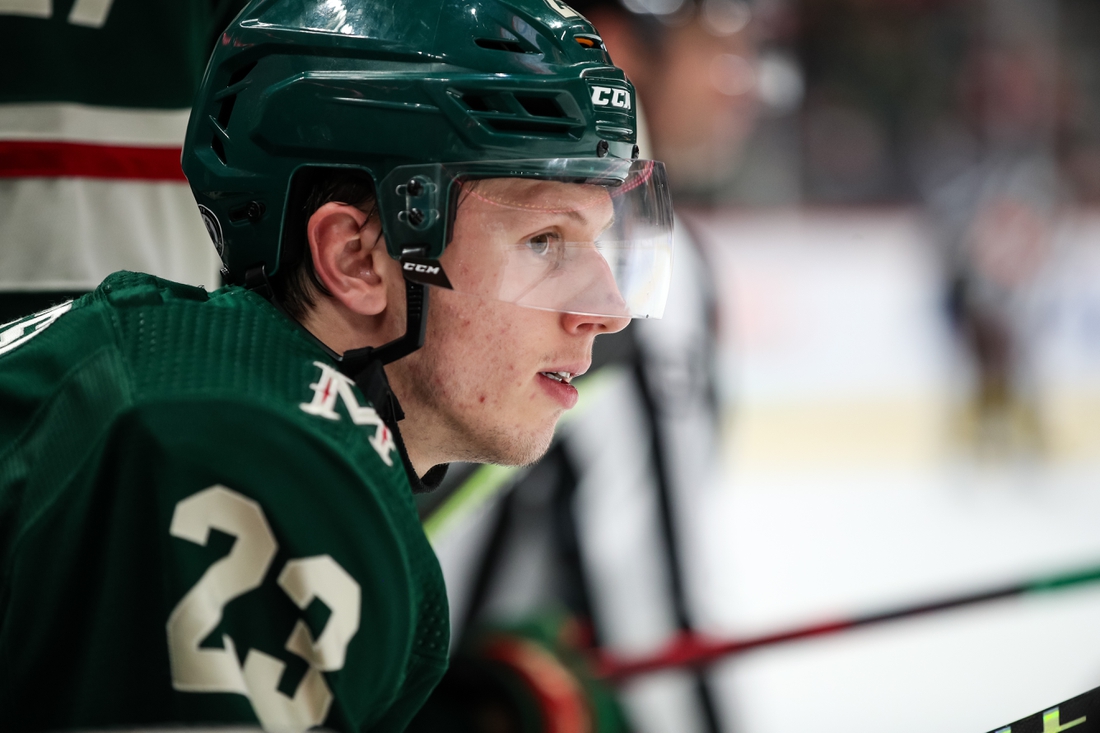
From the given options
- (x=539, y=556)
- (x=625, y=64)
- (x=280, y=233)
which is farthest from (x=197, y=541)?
(x=625, y=64)

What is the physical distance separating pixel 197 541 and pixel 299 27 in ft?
1.87

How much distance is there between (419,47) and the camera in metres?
1.07

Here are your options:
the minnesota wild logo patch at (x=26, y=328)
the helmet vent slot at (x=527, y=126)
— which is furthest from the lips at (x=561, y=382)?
the minnesota wild logo patch at (x=26, y=328)

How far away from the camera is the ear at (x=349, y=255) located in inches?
44.1

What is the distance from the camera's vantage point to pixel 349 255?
113 cm

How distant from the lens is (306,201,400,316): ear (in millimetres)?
1120

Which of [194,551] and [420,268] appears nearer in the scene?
[194,551]

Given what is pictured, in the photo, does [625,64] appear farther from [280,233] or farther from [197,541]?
[197,541]

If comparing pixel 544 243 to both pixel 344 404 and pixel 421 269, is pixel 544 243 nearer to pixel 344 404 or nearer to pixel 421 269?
pixel 421 269

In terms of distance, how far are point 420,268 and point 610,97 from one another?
0.27 metres

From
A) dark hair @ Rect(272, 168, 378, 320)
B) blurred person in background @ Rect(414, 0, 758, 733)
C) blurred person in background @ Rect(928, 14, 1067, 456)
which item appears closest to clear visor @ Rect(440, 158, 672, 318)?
dark hair @ Rect(272, 168, 378, 320)

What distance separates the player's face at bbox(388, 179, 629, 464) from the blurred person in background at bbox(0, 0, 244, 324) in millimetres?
735

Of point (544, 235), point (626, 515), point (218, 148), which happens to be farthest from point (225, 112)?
point (626, 515)

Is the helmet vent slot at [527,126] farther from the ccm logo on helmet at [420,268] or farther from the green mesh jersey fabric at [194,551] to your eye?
the green mesh jersey fabric at [194,551]
